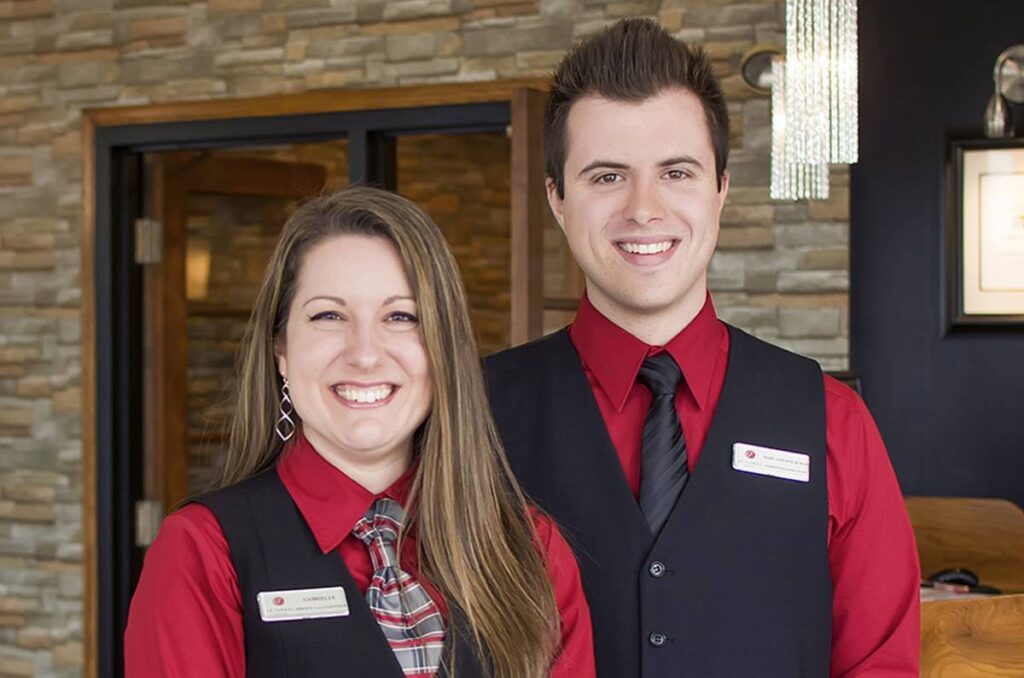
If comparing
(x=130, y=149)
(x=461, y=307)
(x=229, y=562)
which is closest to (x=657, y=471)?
(x=461, y=307)

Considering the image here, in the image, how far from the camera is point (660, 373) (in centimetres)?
184

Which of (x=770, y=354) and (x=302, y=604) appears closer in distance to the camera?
(x=302, y=604)

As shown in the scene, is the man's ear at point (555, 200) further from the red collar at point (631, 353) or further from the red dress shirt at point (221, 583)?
the red dress shirt at point (221, 583)

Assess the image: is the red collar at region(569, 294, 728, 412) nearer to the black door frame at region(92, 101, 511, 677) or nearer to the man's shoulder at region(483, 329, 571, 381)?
the man's shoulder at region(483, 329, 571, 381)

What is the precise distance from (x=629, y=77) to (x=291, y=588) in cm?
75

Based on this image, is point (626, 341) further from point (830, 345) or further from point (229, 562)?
point (830, 345)

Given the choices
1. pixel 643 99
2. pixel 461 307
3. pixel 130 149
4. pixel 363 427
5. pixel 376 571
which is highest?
pixel 130 149

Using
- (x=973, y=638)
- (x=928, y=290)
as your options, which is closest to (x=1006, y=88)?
(x=928, y=290)

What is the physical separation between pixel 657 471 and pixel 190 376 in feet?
11.3

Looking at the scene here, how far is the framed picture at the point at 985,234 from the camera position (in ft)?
12.6

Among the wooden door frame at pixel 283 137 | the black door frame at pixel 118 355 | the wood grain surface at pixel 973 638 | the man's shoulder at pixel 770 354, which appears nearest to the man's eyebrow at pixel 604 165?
the man's shoulder at pixel 770 354

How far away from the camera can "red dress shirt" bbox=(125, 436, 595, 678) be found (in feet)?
4.66

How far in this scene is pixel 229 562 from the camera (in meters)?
1.50

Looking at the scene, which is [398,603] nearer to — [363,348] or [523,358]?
[363,348]
